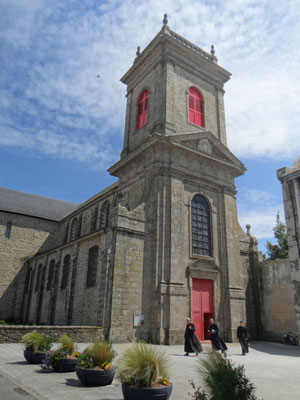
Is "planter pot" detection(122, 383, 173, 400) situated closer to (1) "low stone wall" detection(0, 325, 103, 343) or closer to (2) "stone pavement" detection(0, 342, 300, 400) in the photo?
(2) "stone pavement" detection(0, 342, 300, 400)

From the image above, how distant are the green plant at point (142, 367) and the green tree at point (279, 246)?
95.7 feet

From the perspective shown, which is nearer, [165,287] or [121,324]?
[121,324]

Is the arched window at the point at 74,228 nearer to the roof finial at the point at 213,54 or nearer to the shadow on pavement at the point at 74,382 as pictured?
the roof finial at the point at 213,54

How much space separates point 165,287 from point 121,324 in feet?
8.85

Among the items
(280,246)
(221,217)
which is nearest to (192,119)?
(221,217)

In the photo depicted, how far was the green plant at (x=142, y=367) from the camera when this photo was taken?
498 cm

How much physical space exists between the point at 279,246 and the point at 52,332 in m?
26.6

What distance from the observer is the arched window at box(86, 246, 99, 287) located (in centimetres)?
1802

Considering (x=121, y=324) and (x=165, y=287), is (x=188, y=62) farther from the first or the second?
(x=121, y=324)

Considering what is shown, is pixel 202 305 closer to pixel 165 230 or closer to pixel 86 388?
pixel 165 230

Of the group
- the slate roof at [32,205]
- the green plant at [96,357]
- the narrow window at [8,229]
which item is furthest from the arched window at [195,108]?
the narrow window at [8,229]

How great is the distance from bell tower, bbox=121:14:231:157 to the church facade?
8 cm

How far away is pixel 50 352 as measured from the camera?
7.59m

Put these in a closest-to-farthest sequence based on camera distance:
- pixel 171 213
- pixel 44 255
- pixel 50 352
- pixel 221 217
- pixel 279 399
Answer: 1. pixel 279 399
2. pixel 50 352
3. pixel 171 213
4. pixel 221 217
5. pixel 44 255
